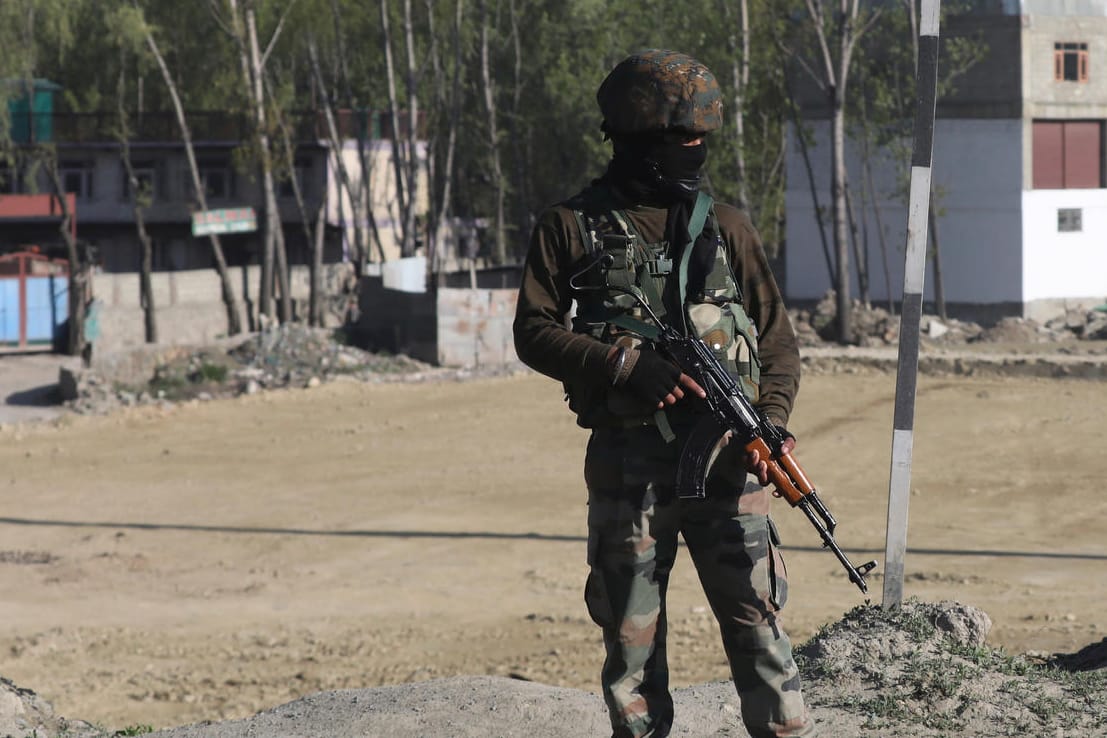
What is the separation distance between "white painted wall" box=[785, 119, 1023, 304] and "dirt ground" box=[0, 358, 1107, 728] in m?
8.53

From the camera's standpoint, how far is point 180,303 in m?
28.8

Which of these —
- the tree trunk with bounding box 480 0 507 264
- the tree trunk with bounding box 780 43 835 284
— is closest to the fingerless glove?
the tree trunk with bounding box 780 43 835 284

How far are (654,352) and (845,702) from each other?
1.75 metres

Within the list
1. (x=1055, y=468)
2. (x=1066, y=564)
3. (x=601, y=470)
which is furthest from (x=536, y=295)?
(x=1055, y=468)

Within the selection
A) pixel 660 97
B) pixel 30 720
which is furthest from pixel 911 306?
pixel 30 720

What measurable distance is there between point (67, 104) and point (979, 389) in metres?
29.9

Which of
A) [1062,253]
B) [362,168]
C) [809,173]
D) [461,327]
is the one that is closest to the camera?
[461,327]

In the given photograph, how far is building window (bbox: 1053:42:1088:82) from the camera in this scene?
94.2 ft

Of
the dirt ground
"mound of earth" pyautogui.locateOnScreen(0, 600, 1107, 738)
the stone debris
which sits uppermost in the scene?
"mound of earth" pyautogui.locateOnScreen(0, 600, 1107, 738)

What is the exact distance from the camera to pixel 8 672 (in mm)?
8664

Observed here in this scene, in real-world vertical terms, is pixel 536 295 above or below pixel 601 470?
above

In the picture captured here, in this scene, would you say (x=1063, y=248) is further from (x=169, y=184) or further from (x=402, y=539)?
(x=169, y=184)

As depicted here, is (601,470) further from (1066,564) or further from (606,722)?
(1066,564)

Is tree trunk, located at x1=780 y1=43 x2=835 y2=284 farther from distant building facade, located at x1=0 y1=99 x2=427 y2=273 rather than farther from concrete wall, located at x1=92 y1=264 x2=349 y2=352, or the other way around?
distant building facade, located at x1=0 y1=99 x2=427 y2=273
